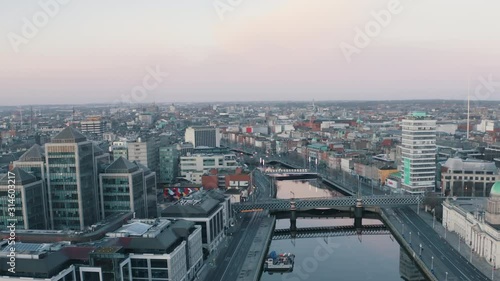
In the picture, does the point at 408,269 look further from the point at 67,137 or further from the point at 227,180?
the point at 67,137

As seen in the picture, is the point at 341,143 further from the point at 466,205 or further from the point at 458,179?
the point at 466,205

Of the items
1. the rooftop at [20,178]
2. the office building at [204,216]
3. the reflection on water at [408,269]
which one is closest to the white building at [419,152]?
the reflection on water at [408,269]

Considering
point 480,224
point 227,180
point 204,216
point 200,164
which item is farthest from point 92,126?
point 480,224

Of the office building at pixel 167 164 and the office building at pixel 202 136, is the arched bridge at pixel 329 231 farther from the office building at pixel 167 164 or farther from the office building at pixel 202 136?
the office building at pixel 202 136

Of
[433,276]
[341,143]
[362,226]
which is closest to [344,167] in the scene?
[341,143]

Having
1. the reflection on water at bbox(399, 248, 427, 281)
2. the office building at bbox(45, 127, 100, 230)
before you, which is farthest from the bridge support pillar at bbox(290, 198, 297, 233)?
the office building at bbox(45, 127, 100, 230)

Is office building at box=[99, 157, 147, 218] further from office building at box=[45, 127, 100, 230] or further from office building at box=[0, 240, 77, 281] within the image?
office building at box=[0, 240, 77, 281]
